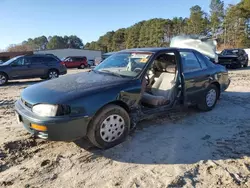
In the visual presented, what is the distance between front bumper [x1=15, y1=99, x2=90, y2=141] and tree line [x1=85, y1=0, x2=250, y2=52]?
41389 mm

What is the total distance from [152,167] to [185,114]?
2575mm

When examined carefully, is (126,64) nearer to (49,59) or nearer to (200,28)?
(49,59)

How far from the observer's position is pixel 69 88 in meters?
3.66

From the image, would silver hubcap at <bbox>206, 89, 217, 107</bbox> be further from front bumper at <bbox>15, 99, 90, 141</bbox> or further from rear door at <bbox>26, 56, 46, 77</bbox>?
rear door at <bbox>26, 56, 46, 77</bbox>

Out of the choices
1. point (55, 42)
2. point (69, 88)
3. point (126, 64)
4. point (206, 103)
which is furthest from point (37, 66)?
point (55, 42)

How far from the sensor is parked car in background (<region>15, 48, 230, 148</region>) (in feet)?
10.8

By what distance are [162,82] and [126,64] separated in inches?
38.4

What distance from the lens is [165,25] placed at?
5906cm

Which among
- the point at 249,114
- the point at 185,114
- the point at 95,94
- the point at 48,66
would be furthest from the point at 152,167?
the point at 48,66

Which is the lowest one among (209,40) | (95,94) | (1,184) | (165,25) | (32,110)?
(1,184)

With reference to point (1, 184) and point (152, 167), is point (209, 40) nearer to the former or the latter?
point (152, 167)

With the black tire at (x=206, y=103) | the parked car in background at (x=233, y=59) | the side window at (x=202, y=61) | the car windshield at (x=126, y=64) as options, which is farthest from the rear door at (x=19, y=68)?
the parked car in background at (x=233, y=59)

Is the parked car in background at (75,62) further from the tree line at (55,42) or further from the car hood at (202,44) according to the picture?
the tree line at (55,42)

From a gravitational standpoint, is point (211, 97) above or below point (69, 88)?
below
